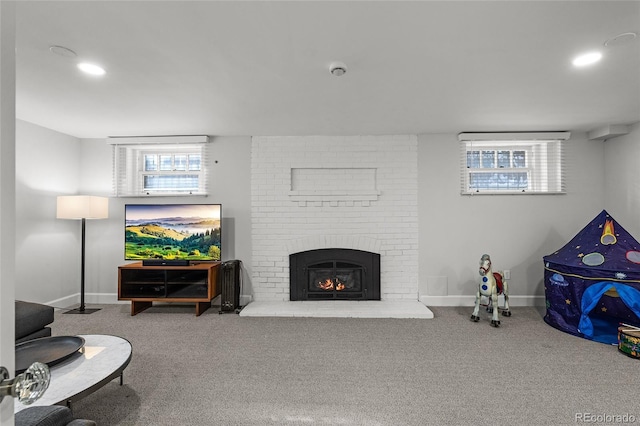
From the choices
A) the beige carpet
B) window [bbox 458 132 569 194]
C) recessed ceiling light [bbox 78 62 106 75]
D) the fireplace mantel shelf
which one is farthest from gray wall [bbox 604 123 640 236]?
recessed ceiling light [bbox 78 62 106 75]

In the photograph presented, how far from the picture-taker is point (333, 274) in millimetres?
4047

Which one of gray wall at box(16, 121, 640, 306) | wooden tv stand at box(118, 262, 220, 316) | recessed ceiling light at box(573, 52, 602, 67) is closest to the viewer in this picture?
recessed ceiling light at box(573, 52, 602, 67)

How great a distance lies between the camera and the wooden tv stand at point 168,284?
355cm

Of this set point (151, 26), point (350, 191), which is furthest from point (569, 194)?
point (151, 26)

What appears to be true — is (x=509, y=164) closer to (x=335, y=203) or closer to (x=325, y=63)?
(x=335, y=203)

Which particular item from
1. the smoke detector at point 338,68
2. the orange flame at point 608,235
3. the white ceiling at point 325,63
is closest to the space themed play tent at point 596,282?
the orange flame at point 608,235

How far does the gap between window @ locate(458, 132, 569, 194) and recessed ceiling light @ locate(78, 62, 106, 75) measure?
3.79m

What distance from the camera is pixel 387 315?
11.5 feet

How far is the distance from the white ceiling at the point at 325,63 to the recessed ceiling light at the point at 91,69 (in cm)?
7

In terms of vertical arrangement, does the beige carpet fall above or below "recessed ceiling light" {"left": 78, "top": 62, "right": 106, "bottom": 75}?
below

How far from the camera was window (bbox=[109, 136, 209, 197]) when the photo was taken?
13.4 feet

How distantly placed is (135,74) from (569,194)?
494 cm

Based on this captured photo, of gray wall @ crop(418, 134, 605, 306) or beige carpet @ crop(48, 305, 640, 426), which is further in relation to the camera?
gray wall @ crop(418, 134, 605, 306)

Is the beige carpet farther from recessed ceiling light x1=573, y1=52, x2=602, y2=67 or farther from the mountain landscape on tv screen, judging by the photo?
recessed ceiling light x1=573, y1=52, x2=602, y2=67
